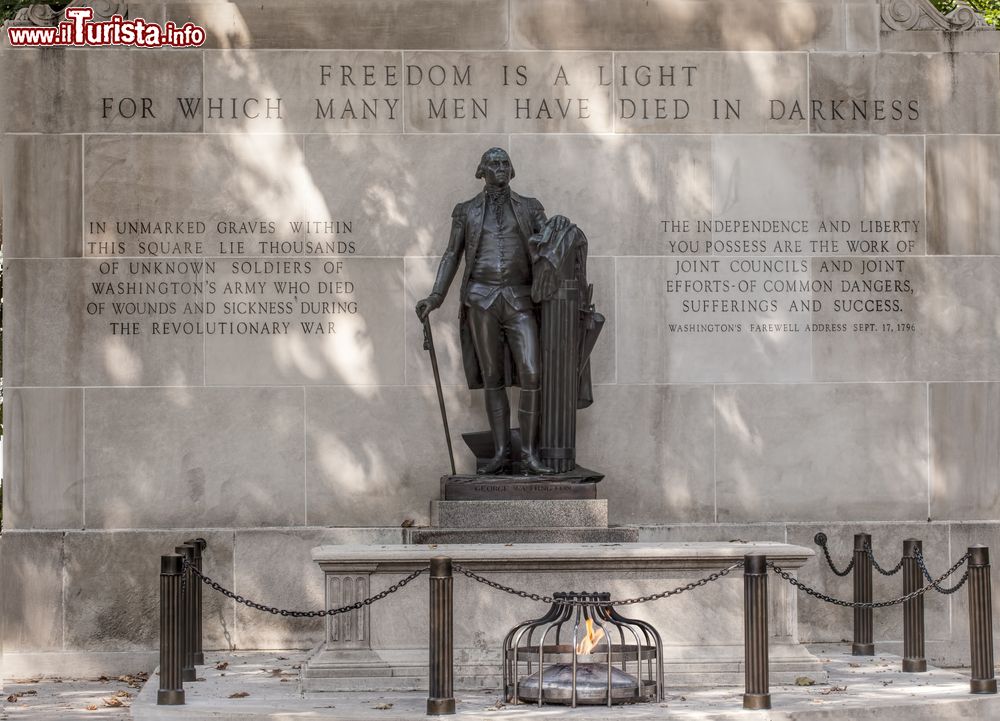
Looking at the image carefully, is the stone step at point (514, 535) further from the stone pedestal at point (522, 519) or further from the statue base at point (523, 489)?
the statue base at point (523, 489)

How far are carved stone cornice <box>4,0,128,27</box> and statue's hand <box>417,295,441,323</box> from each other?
4.33 metres

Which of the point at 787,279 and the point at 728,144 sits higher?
the point at 728,144

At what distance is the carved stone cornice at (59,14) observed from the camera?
1594 cm

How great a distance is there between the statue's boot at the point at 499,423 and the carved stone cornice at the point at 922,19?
18.5 feet

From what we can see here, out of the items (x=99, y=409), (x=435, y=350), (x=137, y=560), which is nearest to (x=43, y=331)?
(x=99, y=409)

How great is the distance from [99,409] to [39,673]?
262 cm

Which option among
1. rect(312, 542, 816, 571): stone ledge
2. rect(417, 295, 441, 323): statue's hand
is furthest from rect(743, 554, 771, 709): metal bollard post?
rect(417, 295, 441, 323): statue's hand

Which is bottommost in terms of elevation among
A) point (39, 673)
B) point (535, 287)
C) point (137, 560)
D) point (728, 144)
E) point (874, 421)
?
point (39, 673)

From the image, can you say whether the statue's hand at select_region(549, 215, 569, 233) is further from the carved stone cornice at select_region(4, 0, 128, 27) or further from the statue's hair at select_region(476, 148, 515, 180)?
the carved stone cornice at select_region(4, 0, 128, 27)

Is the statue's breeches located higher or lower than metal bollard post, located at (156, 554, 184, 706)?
higher

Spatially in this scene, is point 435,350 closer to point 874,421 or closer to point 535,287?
point 535,287

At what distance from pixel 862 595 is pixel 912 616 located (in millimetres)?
973

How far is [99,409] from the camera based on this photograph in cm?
1587

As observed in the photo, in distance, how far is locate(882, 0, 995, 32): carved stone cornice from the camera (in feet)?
54.3
